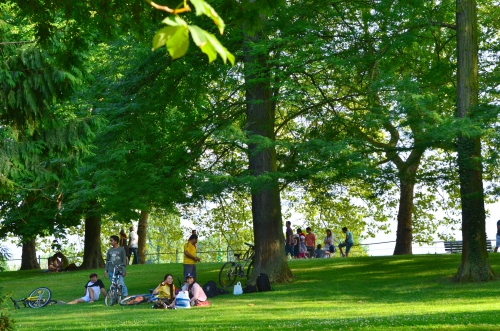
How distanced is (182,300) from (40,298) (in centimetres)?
572

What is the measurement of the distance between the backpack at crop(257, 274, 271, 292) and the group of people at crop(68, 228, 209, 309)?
6.53ft

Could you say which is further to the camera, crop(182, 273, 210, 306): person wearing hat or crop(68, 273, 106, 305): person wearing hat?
crop(68, 273, 106, 305): person wearing hat

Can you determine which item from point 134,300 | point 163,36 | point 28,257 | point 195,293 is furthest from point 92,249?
point 163,36

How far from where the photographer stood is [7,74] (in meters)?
16.3

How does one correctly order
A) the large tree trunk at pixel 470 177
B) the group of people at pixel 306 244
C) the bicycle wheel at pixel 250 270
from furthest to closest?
the group of people at pixel 306 244 < the bicycle wheel at pixel 250 270 < the large tree trunk at pixel 470 177

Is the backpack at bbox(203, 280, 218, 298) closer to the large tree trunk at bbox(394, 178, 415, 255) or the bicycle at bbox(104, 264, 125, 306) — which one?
the bicycle at bbox(104, 264, 125, 306)

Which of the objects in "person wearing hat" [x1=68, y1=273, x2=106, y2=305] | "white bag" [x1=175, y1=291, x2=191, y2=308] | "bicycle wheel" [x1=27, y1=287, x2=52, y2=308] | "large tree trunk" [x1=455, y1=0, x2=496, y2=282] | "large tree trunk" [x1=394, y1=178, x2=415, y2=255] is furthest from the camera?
"large tree trunk" [x1=394, y1=178, x2=415, y2=255]

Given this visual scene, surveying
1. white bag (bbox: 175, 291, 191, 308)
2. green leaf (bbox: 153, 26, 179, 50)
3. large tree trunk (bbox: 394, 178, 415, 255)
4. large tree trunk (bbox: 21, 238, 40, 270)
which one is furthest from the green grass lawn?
large tree trunk (bbox: 21, 238, 40, 270)

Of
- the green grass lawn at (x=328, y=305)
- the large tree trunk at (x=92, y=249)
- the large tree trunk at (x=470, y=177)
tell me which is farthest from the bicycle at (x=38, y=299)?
the large tree trunk at (x=92, y=249)

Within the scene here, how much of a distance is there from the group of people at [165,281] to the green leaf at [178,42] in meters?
16.5

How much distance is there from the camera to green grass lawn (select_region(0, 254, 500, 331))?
1330 cm

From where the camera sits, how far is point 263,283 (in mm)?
22688

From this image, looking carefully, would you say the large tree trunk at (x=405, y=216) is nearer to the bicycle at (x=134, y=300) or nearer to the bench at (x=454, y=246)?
the bench at (x=454, y=246)

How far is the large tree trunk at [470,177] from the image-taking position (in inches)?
876
